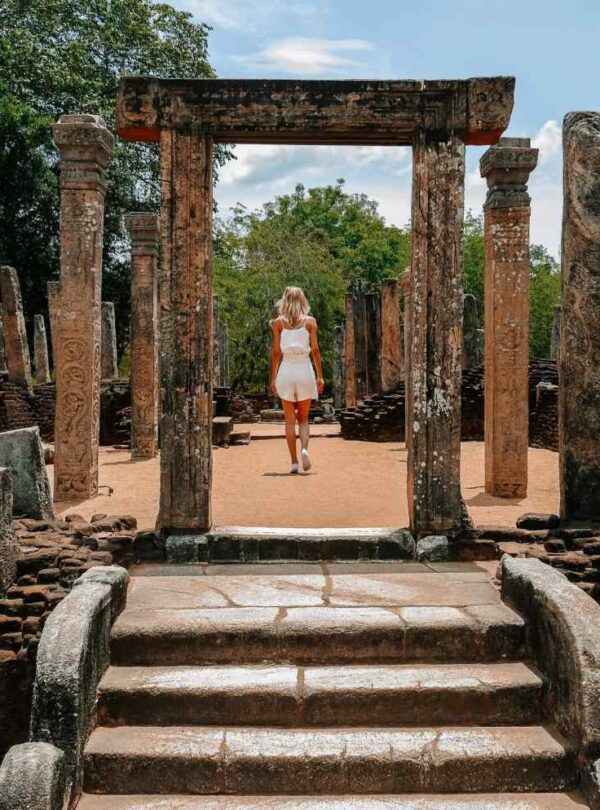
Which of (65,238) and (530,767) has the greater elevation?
(65,238)

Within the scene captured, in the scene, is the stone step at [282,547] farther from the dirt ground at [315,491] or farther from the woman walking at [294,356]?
the woman walking at [294,356]

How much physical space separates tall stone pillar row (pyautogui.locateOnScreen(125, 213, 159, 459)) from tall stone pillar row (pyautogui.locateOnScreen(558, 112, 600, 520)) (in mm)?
6944

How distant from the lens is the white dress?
9.16 m

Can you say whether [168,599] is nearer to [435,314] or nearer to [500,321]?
[435,314]

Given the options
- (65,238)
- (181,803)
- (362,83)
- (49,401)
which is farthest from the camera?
(49,401)

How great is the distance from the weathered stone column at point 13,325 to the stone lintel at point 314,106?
1247 cm

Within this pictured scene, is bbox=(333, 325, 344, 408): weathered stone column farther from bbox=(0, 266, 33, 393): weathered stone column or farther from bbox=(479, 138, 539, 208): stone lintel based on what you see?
bbox=(479, 138, 539, 208): stone lintel

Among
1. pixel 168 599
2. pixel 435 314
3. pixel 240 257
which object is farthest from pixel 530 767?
pixel 240 257

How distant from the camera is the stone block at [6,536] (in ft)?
16.3

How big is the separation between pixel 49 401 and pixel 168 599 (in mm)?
13739

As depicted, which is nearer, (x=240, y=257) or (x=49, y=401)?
(x=49, y=401)

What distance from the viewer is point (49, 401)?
58.0 ft

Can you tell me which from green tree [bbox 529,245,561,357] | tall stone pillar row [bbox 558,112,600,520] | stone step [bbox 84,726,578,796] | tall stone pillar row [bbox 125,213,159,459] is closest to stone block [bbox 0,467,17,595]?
stone step [bbox 84,726,578,796]

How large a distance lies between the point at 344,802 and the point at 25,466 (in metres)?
3.65
